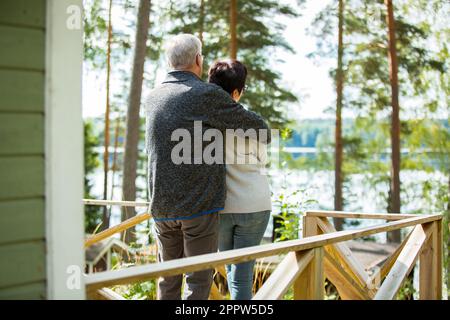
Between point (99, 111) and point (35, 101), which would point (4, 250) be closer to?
point (35, 101)

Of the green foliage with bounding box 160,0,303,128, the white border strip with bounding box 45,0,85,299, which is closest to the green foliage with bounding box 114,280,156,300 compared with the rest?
the white border strip with bounding box 45,0,85,299

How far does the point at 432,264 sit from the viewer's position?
3.09m

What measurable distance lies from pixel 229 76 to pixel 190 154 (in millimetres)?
417

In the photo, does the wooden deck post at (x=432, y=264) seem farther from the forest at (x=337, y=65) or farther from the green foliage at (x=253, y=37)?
the green foliage at (x=253, y=37)

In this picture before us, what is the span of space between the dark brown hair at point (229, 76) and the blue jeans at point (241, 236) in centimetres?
53

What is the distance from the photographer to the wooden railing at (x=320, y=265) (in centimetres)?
157

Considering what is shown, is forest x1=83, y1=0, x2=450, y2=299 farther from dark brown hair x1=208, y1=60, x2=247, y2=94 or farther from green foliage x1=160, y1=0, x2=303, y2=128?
dark brown hair x1=208, y1=60, x2=247, y2=94

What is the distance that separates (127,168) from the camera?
8078 millimetres

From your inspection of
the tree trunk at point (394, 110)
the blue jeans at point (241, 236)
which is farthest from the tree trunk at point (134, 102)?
the blue jeans at point (241, 236)

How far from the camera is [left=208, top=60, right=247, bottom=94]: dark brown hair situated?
221cm

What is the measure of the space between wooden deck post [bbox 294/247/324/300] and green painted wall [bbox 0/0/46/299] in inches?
41.3

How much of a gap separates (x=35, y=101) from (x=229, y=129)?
0.85 meters

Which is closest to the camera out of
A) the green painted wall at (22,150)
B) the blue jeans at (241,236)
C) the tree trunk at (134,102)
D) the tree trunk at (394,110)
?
the green painted wall at (22,150)
